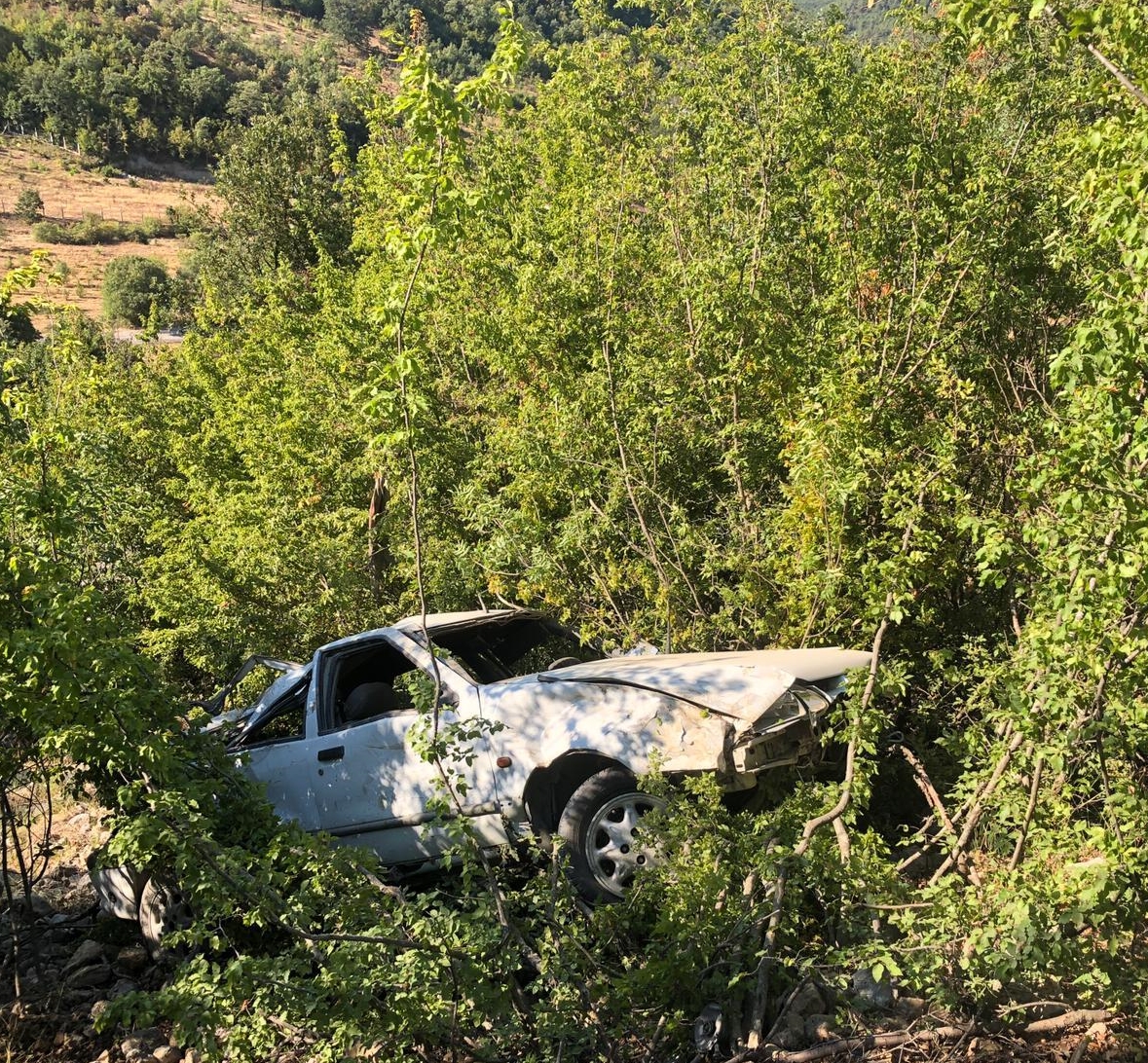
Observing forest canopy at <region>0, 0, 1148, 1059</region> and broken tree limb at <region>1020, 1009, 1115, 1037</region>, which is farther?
forest canopy at <region>0, 0, 1148, 1059</region>

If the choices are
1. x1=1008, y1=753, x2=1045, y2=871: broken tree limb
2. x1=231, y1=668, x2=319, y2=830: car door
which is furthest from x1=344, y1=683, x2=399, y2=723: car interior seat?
x1=1008, y1=753, x2=1045, y2=871: broken tree limb

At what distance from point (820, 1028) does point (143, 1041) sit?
A: 10.4 feet

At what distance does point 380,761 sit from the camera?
583 centimetres

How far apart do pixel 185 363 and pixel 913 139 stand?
10.5 m

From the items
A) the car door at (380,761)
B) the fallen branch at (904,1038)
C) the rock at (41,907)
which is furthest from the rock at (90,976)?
the fallen branch at (904,1038)

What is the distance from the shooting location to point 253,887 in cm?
395

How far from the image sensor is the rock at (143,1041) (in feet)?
15.0

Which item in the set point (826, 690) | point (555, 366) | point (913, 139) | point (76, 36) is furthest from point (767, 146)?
point (76, 36)

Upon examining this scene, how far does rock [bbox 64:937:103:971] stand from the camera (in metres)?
5.57

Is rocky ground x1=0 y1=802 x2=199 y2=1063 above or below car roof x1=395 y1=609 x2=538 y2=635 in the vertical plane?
below

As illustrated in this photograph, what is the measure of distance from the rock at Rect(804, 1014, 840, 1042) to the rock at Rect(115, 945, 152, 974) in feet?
12.5

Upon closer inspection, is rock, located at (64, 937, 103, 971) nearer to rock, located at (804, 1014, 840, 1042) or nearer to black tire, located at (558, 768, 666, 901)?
black tire, located at (558, 768, 666, 901)

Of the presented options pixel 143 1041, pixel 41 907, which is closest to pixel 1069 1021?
pixel 143 1041

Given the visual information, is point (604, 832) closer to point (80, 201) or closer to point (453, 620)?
point (453, 620)
